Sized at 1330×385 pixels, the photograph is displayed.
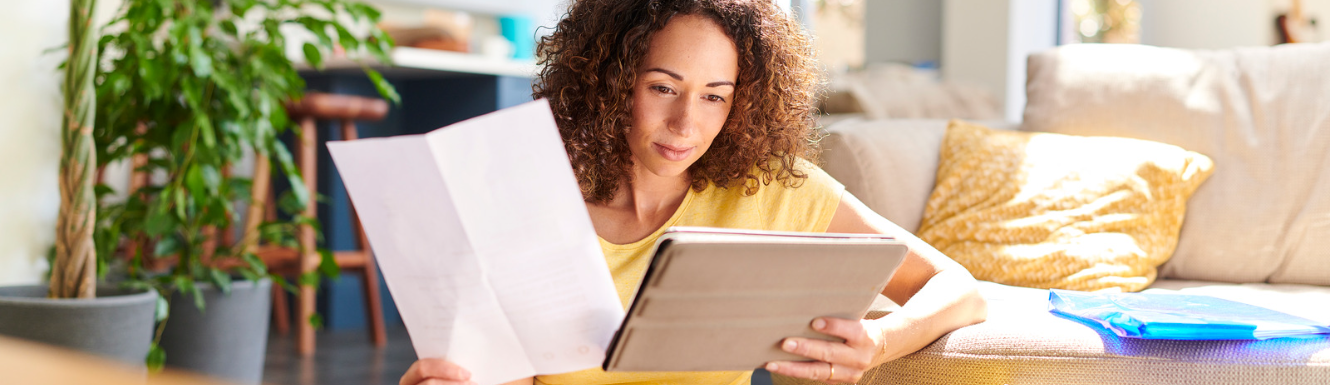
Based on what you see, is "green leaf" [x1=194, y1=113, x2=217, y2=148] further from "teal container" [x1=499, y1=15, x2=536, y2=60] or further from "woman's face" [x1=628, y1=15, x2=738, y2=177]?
"teal container" [x1=499, y1=15, x2=536, y2=60]

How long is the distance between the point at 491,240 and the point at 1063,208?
116cm

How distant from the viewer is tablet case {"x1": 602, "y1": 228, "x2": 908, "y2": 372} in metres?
0.70

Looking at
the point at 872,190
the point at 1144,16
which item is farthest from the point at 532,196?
the point at 1144,16

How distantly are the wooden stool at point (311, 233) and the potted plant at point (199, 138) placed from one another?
1.69 feet

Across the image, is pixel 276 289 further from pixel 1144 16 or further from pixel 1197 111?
pixel 1144 16

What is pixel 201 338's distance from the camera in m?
2.04

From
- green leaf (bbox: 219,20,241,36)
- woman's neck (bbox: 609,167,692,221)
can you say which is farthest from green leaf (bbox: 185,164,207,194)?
woman's neck (bbox: 609,167,692,221)

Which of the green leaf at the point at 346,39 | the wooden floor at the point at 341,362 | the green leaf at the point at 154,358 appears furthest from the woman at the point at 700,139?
the wooden floor at the point at 341,362

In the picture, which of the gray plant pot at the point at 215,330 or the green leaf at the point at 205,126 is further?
the gray plant pot at the point at 215,330

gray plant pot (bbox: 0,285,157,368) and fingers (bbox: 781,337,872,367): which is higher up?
fingers (bbox: 781,337,872,367)

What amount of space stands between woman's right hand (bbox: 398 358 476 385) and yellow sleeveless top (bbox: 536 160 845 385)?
27 centimetres

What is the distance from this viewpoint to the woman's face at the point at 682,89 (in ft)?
3.31

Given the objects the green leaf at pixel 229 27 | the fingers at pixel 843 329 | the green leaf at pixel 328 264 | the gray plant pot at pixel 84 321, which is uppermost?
the green leaf at pixel 229 27

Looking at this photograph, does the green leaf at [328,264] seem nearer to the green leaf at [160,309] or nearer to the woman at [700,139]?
the green leaf at [160,309]
